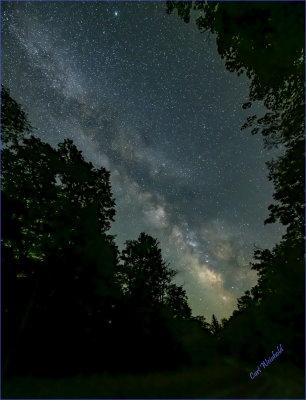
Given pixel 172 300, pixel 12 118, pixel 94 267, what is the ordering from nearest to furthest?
pixel 12 118, pixel 94 267, pixel 172 300

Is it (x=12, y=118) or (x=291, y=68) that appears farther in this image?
(x=12, y=118)

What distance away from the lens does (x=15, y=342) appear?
33.5ft

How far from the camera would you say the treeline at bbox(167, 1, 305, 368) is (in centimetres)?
695

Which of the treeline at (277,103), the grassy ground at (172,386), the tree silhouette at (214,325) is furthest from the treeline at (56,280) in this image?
the tree silhouette at (214,325)

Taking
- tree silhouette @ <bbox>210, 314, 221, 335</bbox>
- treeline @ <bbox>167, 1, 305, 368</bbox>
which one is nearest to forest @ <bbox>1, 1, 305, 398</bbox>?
treeline @ <bbox>167, 1, 305, 368</bbox>

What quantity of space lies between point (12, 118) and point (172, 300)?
3120 centimetres

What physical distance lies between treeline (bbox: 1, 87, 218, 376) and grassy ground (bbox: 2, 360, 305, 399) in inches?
51.9

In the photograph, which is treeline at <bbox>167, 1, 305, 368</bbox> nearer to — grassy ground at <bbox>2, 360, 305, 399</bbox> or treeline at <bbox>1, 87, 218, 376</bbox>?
grassy ground at <bbox>2, 360, 305, 399</bbox>

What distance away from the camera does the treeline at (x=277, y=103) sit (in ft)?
22.8

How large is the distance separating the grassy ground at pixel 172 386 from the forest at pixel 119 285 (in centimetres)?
6

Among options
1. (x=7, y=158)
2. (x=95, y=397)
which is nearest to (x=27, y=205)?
(x=7, y=158)

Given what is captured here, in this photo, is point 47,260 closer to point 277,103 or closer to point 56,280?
point 56,280

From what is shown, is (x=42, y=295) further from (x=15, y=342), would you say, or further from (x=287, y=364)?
(x=287, y=364)

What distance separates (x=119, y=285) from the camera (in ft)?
40.1
